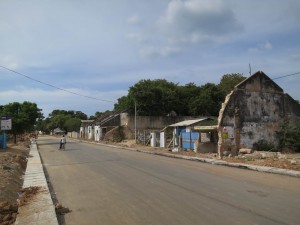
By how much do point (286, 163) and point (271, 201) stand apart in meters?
11.1

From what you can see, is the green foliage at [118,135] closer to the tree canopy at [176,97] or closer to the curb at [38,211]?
the tree canopy at [176,97]

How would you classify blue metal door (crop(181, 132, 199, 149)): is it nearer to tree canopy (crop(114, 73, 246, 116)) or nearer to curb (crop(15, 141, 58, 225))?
curb (crop(15, 141, 58, 225))

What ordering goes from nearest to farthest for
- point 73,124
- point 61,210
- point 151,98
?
point 61,210, point 151,98, point 73,124

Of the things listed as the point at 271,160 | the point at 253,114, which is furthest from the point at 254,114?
the point at 271,160

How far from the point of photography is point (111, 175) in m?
15.6

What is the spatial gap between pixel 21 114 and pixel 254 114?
115 feet

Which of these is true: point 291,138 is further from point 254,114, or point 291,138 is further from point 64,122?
point 64,122

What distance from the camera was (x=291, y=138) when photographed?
2905cm

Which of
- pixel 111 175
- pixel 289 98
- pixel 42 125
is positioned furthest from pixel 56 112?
pixel 111 175

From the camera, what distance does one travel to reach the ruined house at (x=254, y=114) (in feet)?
89.9

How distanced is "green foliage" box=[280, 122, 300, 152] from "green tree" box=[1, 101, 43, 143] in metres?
35.4

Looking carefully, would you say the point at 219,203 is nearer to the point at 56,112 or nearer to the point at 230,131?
the point at 230,131

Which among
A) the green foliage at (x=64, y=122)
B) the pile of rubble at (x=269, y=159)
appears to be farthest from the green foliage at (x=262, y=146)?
the green foliage at (x=64, y=122)

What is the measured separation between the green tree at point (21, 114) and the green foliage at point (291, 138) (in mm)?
35424
